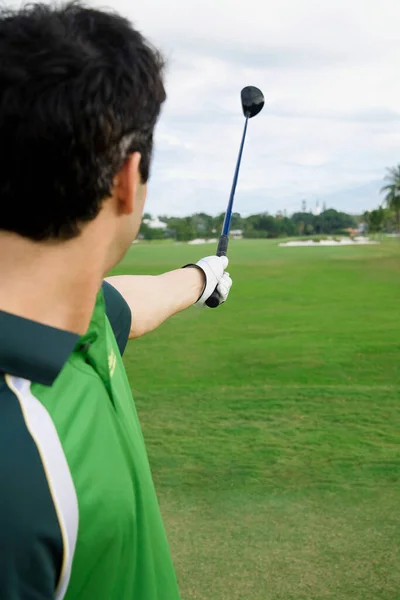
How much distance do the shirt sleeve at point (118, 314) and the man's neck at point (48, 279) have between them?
477 mm

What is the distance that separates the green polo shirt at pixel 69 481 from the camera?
2.33 feet

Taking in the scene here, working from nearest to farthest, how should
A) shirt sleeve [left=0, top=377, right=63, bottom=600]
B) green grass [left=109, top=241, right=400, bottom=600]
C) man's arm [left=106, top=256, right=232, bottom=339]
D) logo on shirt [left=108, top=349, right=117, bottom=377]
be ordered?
1. shirt sleeve [left=0, top=377, right=63, bottom=600]
2. logo on shirt [left=108, top=349, right=117, bottom=377]
3. man's arm [left=106, top=256, right=232, bottom=339]
4. green grass [left=109, top=241, right=400, bottom=600]

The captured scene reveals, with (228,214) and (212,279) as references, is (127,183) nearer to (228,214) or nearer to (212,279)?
(212,279)

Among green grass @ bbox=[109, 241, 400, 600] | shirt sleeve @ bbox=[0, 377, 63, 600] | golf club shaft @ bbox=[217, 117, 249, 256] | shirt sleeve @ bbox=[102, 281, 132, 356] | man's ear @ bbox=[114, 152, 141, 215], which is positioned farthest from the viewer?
green grass @ bbox=[109, 241, 400, 600]

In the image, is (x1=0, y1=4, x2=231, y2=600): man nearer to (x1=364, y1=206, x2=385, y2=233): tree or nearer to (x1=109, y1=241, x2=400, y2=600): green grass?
(x1=109, y1=241, x2=400, y2=600): green grass

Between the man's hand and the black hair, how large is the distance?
3.50 feet

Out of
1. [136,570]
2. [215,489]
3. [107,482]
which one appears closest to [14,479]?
[107,482]

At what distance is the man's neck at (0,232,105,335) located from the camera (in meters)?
0.78

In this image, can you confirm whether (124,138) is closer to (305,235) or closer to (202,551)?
(202,551)

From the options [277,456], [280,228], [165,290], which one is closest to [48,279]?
[165,290]

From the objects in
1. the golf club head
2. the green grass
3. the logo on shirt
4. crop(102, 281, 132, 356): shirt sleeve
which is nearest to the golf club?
the golf club head

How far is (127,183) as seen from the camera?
845 mm

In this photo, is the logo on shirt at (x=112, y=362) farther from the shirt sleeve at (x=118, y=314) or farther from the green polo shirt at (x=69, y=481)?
the shirt sleeve at (x=118, y=314)

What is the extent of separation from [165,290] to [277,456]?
2.66 m
